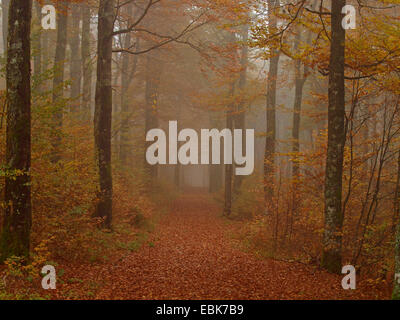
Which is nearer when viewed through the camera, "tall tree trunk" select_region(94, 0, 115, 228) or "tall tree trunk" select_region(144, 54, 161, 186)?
"tall tree trunk" select_region(94, 0, 115, 228)

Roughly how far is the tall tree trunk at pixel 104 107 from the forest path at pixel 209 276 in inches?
75.8

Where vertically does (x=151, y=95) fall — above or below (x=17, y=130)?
above

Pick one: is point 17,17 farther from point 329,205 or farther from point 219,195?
point 219,195

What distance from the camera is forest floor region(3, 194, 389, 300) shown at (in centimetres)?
656

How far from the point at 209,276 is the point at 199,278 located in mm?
280

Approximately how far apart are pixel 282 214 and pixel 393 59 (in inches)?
230

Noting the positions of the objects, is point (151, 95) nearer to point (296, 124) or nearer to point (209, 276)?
point (296, 124)

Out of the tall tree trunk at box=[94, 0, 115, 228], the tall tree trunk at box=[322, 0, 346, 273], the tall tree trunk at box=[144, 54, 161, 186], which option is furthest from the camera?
the tall tree trunk at box=[144, 54, 161, 186]

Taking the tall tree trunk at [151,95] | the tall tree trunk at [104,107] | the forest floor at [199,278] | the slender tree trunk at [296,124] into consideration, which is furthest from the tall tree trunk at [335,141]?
the tall tree trunk at [151,95]

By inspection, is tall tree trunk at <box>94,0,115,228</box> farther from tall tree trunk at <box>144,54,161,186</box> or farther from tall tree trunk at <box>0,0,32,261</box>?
A: tall tree trunk at <box>144,54,161,186</box>

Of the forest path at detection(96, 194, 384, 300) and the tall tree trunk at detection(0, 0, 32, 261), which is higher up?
the tall tree trunk at detection(0, 0, 32, 261)

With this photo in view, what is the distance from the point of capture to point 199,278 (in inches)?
303

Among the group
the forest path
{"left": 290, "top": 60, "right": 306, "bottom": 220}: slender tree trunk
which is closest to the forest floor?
the forest path

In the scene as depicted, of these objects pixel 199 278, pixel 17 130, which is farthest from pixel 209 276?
pixel 17 130
